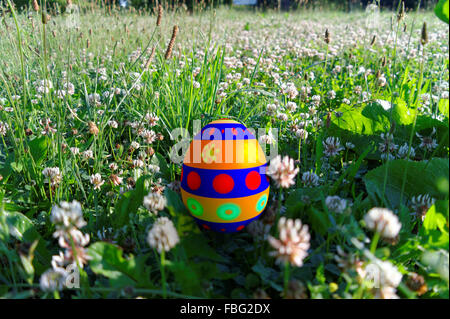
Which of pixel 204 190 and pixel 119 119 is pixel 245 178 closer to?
pixel 204 190

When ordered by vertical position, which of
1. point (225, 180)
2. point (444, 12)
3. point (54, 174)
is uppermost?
point (444, 12)

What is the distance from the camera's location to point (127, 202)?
1.33m

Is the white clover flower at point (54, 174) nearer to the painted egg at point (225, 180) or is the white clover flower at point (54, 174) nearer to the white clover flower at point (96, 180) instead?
the white clover flower at point (96, 180)

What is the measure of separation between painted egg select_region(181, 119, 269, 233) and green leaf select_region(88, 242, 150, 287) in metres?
0.29

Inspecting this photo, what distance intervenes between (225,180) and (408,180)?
0.74 meters

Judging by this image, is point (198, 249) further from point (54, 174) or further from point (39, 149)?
point (39, 149)

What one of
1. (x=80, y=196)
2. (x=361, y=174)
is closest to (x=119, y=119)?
(x=80, y=196)

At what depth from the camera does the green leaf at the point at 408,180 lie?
4.23 feet

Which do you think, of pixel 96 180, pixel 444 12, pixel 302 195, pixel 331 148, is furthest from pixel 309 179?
pixel 96 180

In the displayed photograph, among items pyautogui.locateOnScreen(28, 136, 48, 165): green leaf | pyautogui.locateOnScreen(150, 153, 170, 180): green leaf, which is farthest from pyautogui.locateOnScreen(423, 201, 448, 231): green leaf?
pyautogui.locateOnScreen(28, 136, 48, 165): green leaf

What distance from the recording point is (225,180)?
3.92ft
